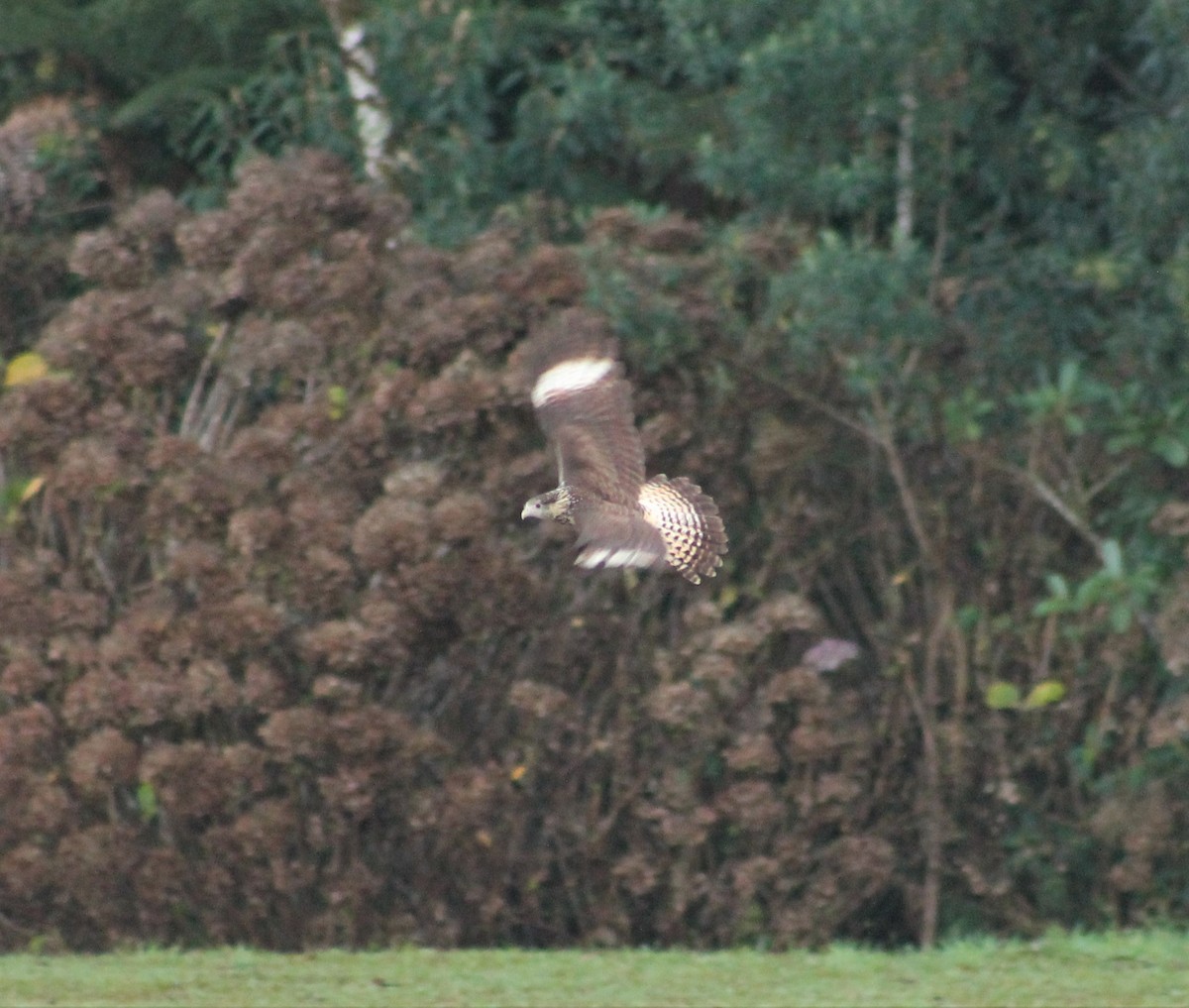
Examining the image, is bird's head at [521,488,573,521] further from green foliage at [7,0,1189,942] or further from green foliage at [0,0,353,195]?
green foliage at [0,0,353,195]

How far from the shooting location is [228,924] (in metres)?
8.68

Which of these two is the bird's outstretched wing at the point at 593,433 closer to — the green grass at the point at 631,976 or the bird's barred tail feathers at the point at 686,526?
the bird's barred tail feathers at the point at 686,526

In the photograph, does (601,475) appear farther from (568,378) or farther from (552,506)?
(568,378)

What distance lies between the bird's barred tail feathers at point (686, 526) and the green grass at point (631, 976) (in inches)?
61.4

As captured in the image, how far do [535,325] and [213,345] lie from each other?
4.62 ft

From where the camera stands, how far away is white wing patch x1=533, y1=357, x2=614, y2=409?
662 cm

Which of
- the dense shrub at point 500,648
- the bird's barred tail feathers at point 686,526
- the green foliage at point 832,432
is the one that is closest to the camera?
the bird's barred tail feathers at point 686,526

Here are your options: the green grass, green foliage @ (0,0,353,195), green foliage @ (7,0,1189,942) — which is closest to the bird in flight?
green foliage @ (7,0,1189,942)

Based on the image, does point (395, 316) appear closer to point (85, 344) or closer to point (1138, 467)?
point (85, 344)

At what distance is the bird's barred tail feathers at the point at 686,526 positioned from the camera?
6859 mm

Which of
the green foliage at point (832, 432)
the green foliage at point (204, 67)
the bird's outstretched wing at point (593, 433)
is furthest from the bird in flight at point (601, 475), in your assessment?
the green foliage at point (204, 67)

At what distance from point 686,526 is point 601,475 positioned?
547 millimetres

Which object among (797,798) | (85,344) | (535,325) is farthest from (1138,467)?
(85,344)

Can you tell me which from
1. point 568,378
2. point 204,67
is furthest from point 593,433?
point 204,67
